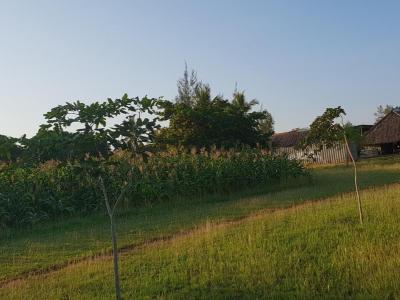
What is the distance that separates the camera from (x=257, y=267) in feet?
23.4

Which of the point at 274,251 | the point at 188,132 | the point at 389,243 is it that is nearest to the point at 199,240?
the point at 274,251

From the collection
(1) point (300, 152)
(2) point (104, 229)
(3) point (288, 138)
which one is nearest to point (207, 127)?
(1) point (300, 152)

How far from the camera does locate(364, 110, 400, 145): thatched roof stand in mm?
41969

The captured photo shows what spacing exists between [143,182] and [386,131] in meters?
30.7

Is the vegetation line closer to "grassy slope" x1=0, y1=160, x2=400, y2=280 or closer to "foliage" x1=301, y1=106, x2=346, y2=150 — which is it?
"grassy slope" x1=0, y1=160, x2=400, y2=280

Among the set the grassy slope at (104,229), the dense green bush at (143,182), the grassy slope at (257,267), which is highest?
the dense green bush at (143,182)

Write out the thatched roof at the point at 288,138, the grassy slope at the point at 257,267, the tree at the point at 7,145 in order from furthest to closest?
the thatched roof at the point at 288,138 → the grassy slope at the point at 257,267 → the tree at the point at 7,145

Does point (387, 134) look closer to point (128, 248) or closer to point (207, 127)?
point (207, 127)

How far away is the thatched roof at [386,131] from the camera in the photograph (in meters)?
42.0

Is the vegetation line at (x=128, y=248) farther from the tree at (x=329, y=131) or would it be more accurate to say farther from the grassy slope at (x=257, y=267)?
the tree at (x=329, y=131)

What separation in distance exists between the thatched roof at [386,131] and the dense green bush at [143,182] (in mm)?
21830

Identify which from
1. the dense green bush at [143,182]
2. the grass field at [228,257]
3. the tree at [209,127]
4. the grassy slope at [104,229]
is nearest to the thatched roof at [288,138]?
the tree at [209,127]

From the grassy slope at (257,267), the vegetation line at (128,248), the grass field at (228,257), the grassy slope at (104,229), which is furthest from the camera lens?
the grassy slope at (104,229)

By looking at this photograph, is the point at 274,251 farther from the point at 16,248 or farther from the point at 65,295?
the point at 16,248
